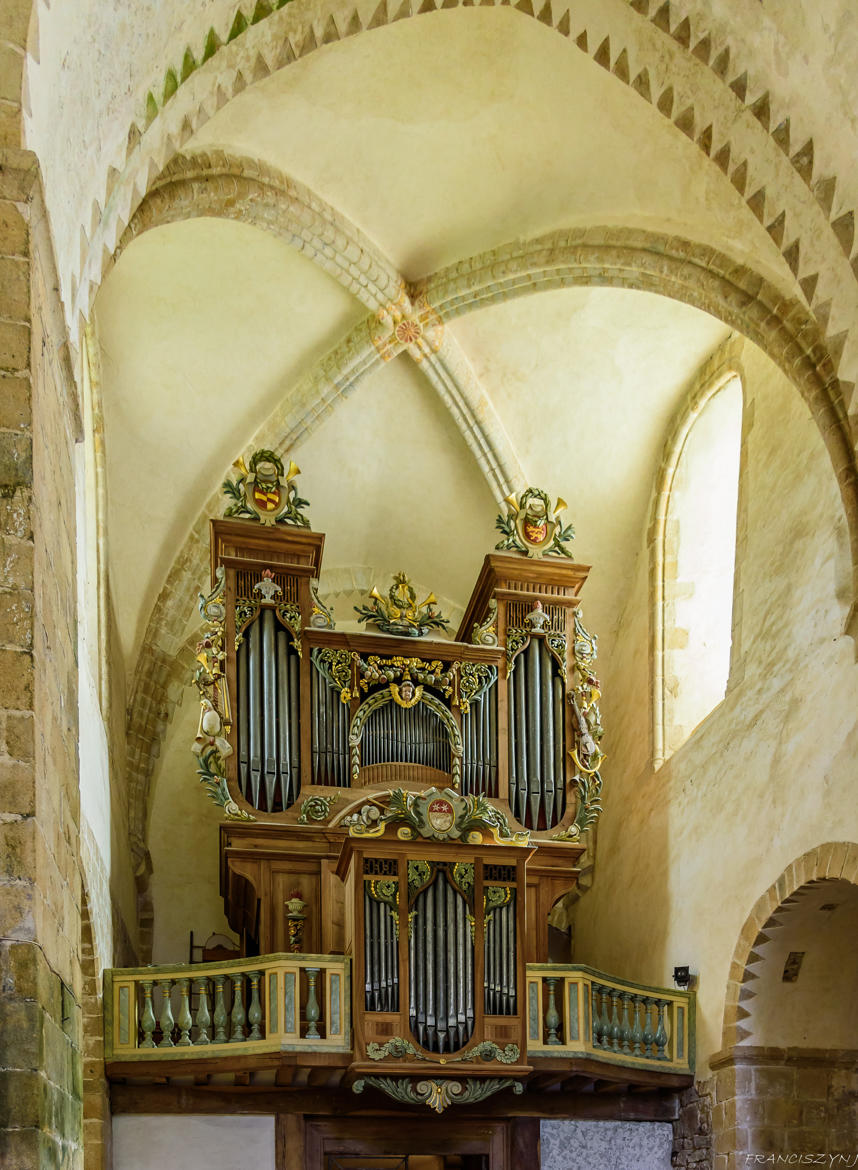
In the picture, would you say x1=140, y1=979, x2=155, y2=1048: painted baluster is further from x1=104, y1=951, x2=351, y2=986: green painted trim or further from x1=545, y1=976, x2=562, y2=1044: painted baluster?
x1=545, y1=976, x2=562, y2=1044: painted baluster

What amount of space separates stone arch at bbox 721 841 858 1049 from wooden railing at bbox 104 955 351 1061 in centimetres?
288

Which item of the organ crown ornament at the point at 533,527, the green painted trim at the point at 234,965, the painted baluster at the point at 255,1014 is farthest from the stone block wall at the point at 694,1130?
the organ crown ornament at the point at 533,527

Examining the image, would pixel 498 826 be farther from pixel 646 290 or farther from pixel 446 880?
pixel 646 290

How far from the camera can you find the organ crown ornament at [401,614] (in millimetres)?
13250

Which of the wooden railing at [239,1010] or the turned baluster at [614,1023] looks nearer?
the wooden railing at [239,1010]

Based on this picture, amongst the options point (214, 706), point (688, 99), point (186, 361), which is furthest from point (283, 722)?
point (688, 99)

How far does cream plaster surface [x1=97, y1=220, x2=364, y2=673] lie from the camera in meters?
13.6

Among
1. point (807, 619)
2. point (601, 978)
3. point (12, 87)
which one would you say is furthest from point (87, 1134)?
point (12, 87)

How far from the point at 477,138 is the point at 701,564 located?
15.2ft

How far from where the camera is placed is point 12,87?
605 centimetres

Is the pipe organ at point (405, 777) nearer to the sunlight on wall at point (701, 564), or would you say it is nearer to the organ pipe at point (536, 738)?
the organ pipe at point (536, 738)

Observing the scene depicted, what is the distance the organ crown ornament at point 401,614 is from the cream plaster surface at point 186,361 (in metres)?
2.71

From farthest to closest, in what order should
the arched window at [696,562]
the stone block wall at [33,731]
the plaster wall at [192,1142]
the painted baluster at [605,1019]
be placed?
the arched window at [696,562]
the painted baluster at [605,1019]
the plaster wall at [192,1142]
the stone block wall at [33,731]

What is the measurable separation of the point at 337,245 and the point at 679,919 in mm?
6594
